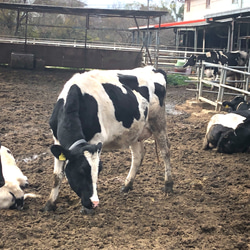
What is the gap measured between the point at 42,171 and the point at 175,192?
206 cm

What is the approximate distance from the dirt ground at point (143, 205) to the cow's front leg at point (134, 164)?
0.11 meters

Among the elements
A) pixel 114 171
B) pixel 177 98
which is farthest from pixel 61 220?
pixel 177 98

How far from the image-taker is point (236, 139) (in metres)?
6.76

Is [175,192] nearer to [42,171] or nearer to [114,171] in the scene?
[114,171]

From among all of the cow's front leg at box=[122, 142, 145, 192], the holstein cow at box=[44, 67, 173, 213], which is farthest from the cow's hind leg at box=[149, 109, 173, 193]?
the cow's front leg at box=[122, 142, 145, 192]

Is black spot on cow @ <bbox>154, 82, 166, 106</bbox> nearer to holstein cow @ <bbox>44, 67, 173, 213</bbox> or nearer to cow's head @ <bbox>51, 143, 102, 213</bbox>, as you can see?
holstein cow @ <bbox>44, 67, 173, 213</bbox>

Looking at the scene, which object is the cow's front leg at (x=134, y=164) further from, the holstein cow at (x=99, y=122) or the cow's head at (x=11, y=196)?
the cow's head at (x=11, y=196)

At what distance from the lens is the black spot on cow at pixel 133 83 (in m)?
4.95

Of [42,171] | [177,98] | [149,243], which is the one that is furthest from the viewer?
[177,98]

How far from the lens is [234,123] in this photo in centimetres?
701

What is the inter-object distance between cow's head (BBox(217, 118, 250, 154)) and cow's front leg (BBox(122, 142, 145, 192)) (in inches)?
84.3

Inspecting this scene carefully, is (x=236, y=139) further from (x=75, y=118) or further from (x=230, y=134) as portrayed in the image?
(x=75, y=118)

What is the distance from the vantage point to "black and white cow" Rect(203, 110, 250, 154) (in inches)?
267

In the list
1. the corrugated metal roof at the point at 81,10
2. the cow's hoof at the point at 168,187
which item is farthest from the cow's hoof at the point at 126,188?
the corrugated metal roof at the point at 81,10
